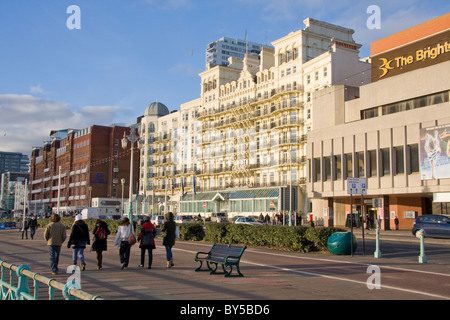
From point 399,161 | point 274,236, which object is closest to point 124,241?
point 274,236

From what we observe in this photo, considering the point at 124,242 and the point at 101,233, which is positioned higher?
the point at 101,233

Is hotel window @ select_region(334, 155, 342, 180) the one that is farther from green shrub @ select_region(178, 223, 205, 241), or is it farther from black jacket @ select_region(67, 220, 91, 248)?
black jacket @ select_region(67, 220, 91, 248)

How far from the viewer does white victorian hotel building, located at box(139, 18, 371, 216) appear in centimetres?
6155

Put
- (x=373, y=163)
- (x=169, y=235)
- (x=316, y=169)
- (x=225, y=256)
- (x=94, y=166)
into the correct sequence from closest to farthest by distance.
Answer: (x=225, y=256), (x=169, y=235), (x=373, y=163), (x=316, y=169), (x=94, y=166)

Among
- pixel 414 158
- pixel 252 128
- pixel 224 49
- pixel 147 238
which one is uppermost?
pixel 224 49

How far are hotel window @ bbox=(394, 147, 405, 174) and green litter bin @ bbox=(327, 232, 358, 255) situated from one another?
26.2 metres

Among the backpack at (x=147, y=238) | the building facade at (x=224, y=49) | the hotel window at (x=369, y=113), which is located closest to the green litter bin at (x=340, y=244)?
the backpack at (x=147, y=238)

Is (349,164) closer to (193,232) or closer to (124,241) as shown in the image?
(193,232)

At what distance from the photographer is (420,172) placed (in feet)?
133

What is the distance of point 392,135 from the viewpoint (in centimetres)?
4341

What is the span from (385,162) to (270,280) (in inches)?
1377

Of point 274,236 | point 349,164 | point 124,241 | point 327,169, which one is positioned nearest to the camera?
point 124,241

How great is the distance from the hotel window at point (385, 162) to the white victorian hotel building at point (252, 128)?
985cm

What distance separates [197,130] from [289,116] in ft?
78.0
